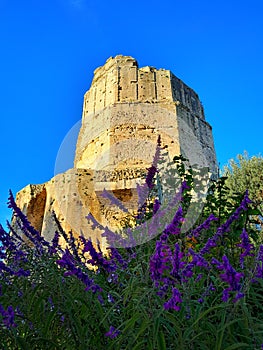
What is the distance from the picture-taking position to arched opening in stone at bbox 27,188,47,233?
11.2m

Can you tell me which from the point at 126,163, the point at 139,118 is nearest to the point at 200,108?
the point at 139,118

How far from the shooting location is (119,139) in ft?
41.1

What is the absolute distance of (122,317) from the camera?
1383 millimetres

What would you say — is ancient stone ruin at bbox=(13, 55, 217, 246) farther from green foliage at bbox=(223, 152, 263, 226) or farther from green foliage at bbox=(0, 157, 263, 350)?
green foliage at bbox=(0, 157, 263, 350)

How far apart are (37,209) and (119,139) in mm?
3736

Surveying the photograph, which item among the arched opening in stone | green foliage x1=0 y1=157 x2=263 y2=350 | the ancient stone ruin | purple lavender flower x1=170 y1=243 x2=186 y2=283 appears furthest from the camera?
the arched opening in stone

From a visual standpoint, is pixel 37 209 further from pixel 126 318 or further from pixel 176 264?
pixel 176 264

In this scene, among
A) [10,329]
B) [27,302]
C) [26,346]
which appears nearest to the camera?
[26,346]

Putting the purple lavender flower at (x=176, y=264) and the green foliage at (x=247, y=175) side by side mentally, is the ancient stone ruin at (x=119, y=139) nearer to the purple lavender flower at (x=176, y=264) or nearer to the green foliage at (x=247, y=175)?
the green foliage at (x=247, y=175)

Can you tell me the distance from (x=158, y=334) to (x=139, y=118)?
12.1m

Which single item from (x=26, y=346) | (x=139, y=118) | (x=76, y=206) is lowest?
(x=26, y=346)

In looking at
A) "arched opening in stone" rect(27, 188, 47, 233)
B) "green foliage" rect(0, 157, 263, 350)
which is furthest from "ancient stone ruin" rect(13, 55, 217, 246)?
"green foliage" rect(0, 157, 263, 350)

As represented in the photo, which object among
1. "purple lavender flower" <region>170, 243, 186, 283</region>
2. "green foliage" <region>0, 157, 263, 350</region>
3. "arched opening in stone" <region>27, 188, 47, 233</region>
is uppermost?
"arched opening in stone" <region>27, 188, 47, 233</region>

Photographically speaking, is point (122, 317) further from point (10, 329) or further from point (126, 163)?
point (126, 163)
